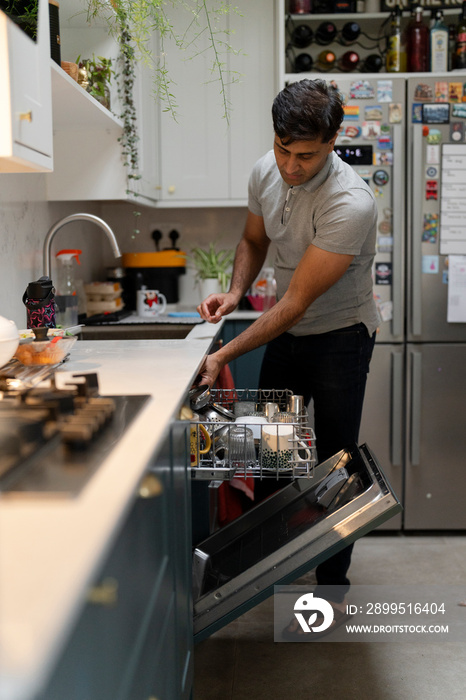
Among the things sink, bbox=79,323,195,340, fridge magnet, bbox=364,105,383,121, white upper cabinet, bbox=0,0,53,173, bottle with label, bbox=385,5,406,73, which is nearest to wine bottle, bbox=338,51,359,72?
bottle with label, bbox=385,5,406,73

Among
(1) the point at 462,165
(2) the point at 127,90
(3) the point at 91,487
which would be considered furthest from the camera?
(1) the point at 462,165

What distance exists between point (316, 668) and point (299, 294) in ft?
3.47

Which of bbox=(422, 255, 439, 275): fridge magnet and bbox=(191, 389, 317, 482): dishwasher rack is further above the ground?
bbox=(422, 255, 439, 275): fridge magnet

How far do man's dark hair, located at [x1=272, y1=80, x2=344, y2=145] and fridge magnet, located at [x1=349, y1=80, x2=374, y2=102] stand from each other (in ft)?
3.74

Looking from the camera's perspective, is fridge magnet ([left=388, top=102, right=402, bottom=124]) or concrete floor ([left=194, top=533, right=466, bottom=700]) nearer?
concrete floor ([left=194, top=533, right=466, bottom=700])

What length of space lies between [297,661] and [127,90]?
1.99 metres

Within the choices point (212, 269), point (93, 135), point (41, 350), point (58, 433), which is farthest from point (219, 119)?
point (58, 433)

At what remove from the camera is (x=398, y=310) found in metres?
2.96

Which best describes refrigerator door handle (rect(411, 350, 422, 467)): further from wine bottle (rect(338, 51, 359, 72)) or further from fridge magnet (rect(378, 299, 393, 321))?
wine bottle (rect(338, 51, 359, 72))

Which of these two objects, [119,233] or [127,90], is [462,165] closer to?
[127,90]

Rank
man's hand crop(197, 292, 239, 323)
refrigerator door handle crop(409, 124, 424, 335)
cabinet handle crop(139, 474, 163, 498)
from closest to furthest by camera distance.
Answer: cabinet handle crop(139, 474, 163, 498)
man's hand crop(197, 292, 239, 323)
refrigerator door handle crop(409, 124, 424, 335)

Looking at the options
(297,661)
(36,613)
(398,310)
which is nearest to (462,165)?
(398,310)

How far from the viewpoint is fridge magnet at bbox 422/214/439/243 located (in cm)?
292

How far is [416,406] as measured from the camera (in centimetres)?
300
